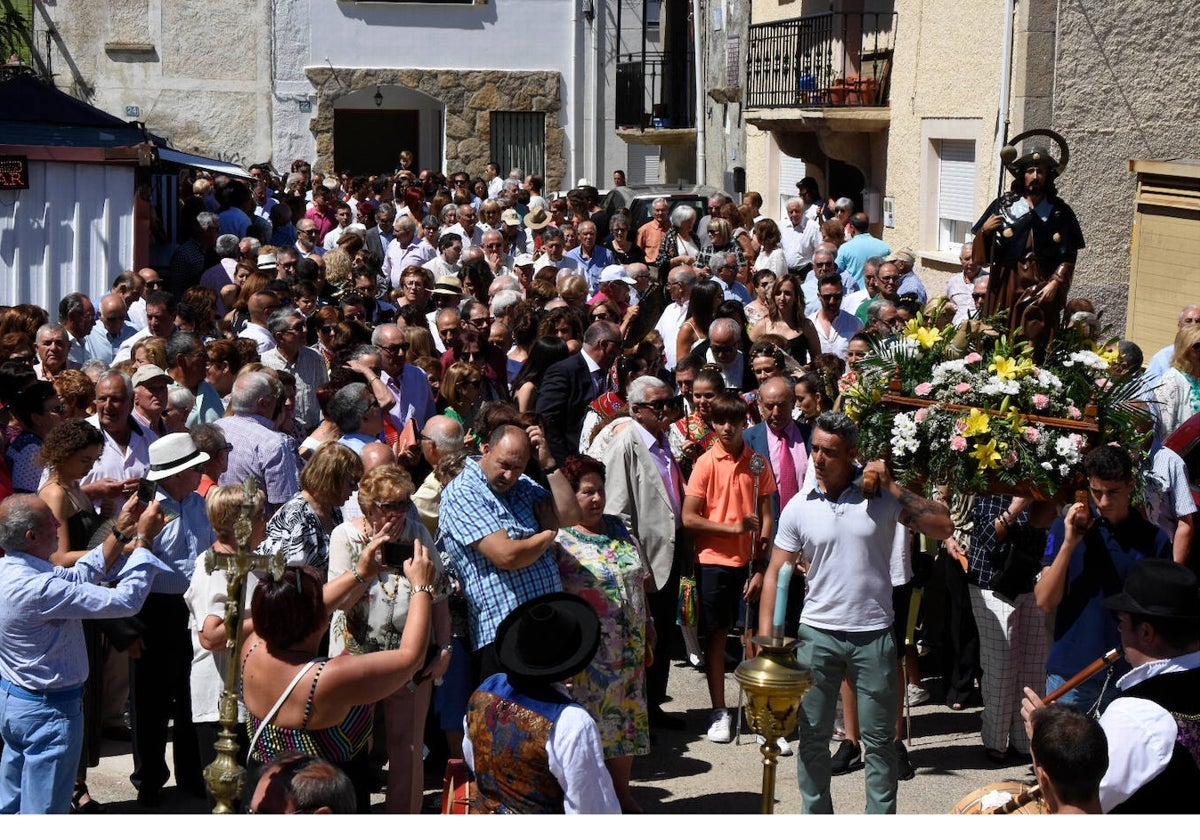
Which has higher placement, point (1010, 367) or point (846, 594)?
point (1010, 367)

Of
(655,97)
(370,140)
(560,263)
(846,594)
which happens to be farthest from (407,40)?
(846,594)

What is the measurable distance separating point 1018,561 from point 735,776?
5.71ft

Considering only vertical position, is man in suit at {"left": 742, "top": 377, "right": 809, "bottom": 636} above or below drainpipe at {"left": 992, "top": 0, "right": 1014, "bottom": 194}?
below

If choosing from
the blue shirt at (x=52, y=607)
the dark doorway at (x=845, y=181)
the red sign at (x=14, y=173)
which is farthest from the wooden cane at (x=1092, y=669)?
the dark doorway at (x=845, y=181)

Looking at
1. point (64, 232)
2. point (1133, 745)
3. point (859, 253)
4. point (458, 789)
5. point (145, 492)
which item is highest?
point (64, 232)

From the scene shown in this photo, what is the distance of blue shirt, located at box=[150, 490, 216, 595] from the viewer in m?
6.88

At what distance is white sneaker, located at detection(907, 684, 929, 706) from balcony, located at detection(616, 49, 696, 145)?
22454 mm

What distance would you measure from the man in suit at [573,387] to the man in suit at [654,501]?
1114 millimetres

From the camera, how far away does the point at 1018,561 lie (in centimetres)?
731

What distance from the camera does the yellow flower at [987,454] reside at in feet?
21.4

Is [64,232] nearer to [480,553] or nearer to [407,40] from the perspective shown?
[480,553]

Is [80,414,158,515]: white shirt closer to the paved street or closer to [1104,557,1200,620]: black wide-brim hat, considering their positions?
the paved street

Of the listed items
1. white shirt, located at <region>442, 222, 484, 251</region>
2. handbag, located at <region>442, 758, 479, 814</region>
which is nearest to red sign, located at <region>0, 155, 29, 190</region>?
white shirt, located at <region>442, 222, 484, 251</region>
